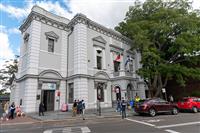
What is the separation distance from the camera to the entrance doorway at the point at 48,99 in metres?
19.7

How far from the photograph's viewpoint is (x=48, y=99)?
19922mm

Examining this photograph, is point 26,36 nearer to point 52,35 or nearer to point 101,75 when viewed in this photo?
point 52,35

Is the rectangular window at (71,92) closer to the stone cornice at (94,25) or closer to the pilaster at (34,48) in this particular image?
the pilaster at (34,48)

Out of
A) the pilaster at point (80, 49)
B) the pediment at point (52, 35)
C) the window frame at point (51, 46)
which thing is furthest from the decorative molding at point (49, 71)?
the pediment at point (52, 35)

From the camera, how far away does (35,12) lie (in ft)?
64.6

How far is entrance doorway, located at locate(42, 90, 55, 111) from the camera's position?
19672 mm

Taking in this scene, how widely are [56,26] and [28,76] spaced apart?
7822 millimetres

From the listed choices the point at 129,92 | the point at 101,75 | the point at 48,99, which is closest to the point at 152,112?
the point at 129,92

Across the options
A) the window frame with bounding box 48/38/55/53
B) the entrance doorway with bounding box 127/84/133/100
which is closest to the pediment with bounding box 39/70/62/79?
the window frame with bounding box 48/38/55/53

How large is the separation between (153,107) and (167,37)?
520 inches

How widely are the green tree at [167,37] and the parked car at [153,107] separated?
6.19 metres

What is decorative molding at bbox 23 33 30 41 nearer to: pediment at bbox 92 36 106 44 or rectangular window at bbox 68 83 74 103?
rectangular window at bbox 68 83 74 103

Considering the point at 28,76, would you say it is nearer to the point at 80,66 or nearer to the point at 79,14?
the point at 80,66

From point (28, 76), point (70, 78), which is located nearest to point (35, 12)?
point (28, 76)
